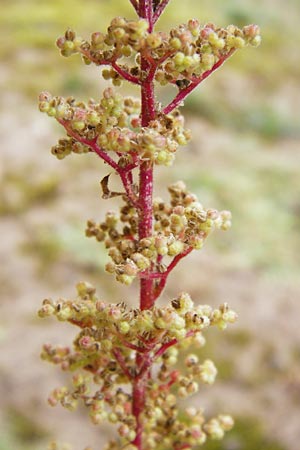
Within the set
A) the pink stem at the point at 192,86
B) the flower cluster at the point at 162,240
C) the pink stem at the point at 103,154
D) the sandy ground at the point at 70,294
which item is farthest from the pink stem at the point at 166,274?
the sandy ground at the point at 70,294

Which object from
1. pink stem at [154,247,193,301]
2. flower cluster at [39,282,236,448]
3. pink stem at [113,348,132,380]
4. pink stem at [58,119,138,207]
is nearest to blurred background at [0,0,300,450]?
flower cluster at [39,282,236,448]

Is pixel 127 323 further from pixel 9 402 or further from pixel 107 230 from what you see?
pixel 9 402

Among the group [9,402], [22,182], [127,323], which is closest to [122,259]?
[127,323]

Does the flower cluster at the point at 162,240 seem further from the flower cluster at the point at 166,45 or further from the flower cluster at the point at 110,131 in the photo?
the flower cluster at the point at 166,45

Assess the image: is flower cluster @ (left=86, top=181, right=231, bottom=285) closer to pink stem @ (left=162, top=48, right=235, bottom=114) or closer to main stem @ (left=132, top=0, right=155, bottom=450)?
main stem @ (left=132, top=0, right=155, bottom=450)

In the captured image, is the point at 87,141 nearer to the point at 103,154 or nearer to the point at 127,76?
the point at 103,154

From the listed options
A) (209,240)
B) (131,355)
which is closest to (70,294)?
(209,240)
